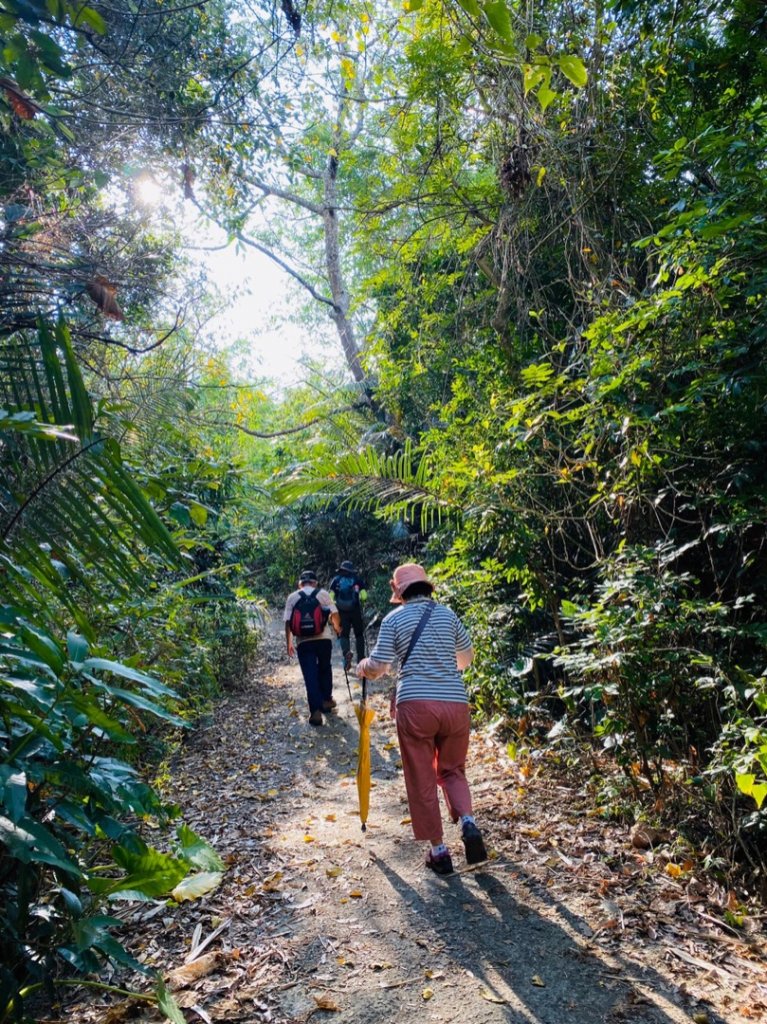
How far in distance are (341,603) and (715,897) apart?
25.4ft

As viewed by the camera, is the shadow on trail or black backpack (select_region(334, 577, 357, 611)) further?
black backpack (select_region(334, 577, 357, 611))

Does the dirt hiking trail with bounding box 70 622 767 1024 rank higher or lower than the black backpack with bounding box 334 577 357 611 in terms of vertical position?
lower

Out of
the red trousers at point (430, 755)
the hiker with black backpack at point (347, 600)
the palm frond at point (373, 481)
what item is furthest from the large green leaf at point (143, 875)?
the hiker with black backpack at point (347, 600)

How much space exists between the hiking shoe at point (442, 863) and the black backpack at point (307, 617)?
4.51m

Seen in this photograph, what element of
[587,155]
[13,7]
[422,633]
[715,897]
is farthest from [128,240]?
[715,897]

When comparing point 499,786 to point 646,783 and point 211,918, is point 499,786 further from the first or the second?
point 211,918

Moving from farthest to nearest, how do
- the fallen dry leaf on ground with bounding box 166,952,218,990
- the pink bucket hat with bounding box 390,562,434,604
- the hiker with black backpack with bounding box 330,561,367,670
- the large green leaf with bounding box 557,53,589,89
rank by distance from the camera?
the hiker with black backpack with bounding box 330,561,367,670, the pink bucket hat with bounding box 390,562,434,604, the fallen dry leaf on ground with bounding box 166,952,218,990, the large green leaf with bounding box 557,53,589,89

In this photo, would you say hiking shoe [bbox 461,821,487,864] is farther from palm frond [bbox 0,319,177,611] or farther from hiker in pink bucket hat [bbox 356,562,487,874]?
palm frond [bbox 0,319,177,611]

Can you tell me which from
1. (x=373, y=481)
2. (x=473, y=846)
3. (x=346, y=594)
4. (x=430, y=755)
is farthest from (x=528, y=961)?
(x=346, y=594)

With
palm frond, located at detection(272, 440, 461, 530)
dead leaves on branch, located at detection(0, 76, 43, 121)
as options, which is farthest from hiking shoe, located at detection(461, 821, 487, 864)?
dead leaves on branch, located at detection(0, 76, 43, 121)

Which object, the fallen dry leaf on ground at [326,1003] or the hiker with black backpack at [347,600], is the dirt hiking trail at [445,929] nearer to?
the fallen dry leaf on ground at [326,1003]

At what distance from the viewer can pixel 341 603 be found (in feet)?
35.8

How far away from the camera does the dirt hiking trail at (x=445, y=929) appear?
2969 mm

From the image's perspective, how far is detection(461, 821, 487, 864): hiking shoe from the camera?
4.17m
